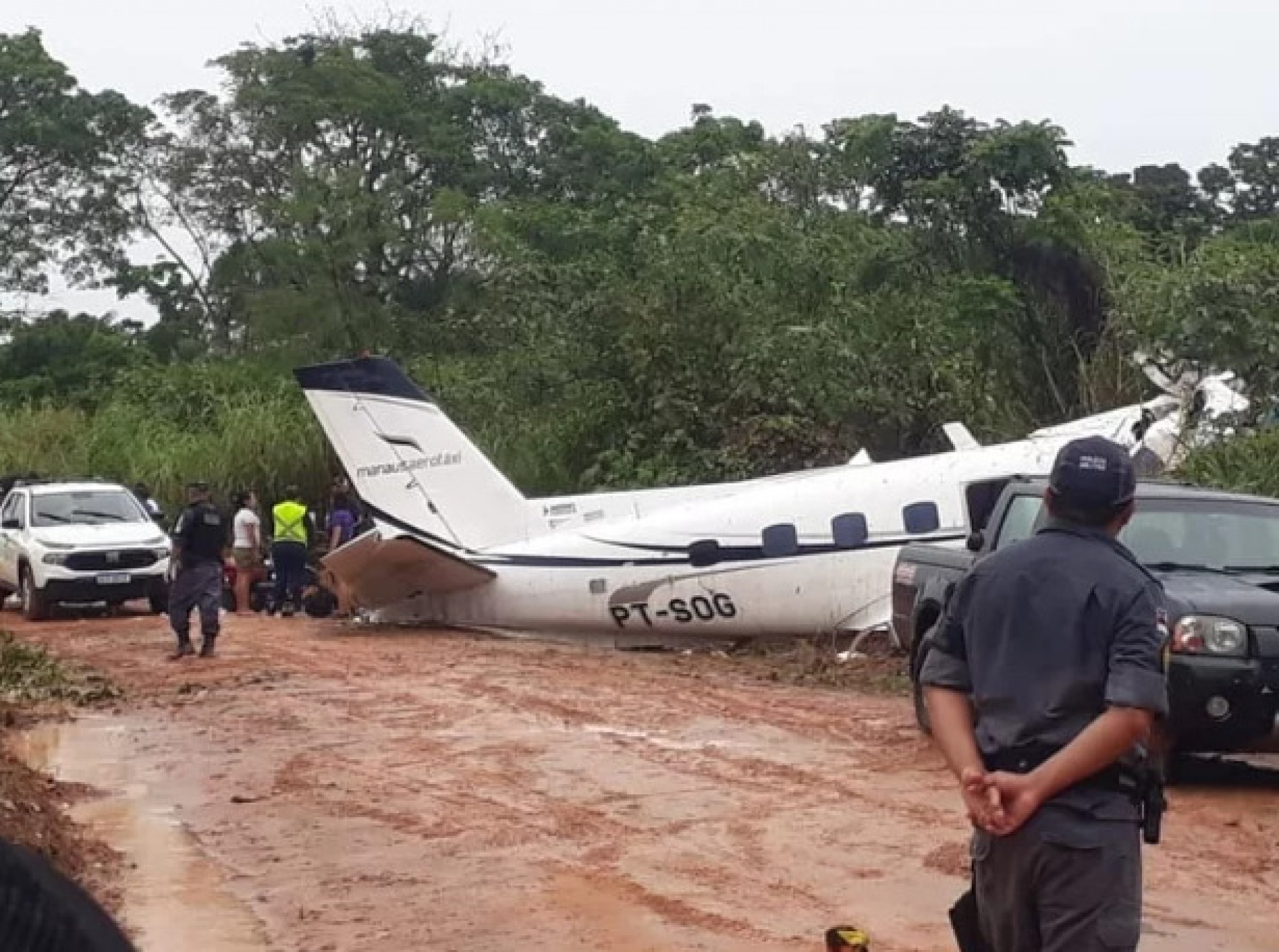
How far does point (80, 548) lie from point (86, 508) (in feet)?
4.29

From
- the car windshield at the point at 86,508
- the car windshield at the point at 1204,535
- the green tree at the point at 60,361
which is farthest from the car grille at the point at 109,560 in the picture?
the green tree at the point at 60,361

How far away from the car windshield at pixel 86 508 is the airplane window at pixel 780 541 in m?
10.8

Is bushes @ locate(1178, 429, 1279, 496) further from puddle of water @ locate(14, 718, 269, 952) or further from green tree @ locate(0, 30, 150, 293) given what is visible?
green tree @ locate(0, 30, 150, 293)

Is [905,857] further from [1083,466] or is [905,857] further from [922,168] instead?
[922,168]

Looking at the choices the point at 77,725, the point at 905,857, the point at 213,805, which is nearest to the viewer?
the point at 905,857

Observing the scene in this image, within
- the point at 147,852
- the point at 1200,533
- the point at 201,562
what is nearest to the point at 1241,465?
the point at 1200,533

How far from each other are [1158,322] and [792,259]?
25.8 ft

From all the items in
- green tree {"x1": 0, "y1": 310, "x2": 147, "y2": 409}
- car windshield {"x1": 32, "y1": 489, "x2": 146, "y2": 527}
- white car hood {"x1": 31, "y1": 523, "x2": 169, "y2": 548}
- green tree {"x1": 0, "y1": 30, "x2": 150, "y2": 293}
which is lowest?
white car hood {"x1": 31, "y1": 523, "x2": 169, "y2": 548}

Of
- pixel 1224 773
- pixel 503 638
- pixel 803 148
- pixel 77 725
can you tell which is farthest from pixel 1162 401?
pixel 803 148

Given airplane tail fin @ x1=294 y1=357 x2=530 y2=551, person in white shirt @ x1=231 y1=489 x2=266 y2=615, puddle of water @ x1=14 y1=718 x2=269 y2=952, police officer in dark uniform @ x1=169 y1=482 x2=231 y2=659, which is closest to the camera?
puddle of water @ x1=14 y1=718 x2=269 y2=952

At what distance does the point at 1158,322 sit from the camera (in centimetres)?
2094

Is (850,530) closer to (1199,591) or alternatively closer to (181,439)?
(1199,591)

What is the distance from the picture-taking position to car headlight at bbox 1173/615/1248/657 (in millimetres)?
10281

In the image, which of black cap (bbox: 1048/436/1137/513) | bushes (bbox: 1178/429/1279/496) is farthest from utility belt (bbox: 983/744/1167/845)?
bushes (bbox: 1178/429/1279/496)
